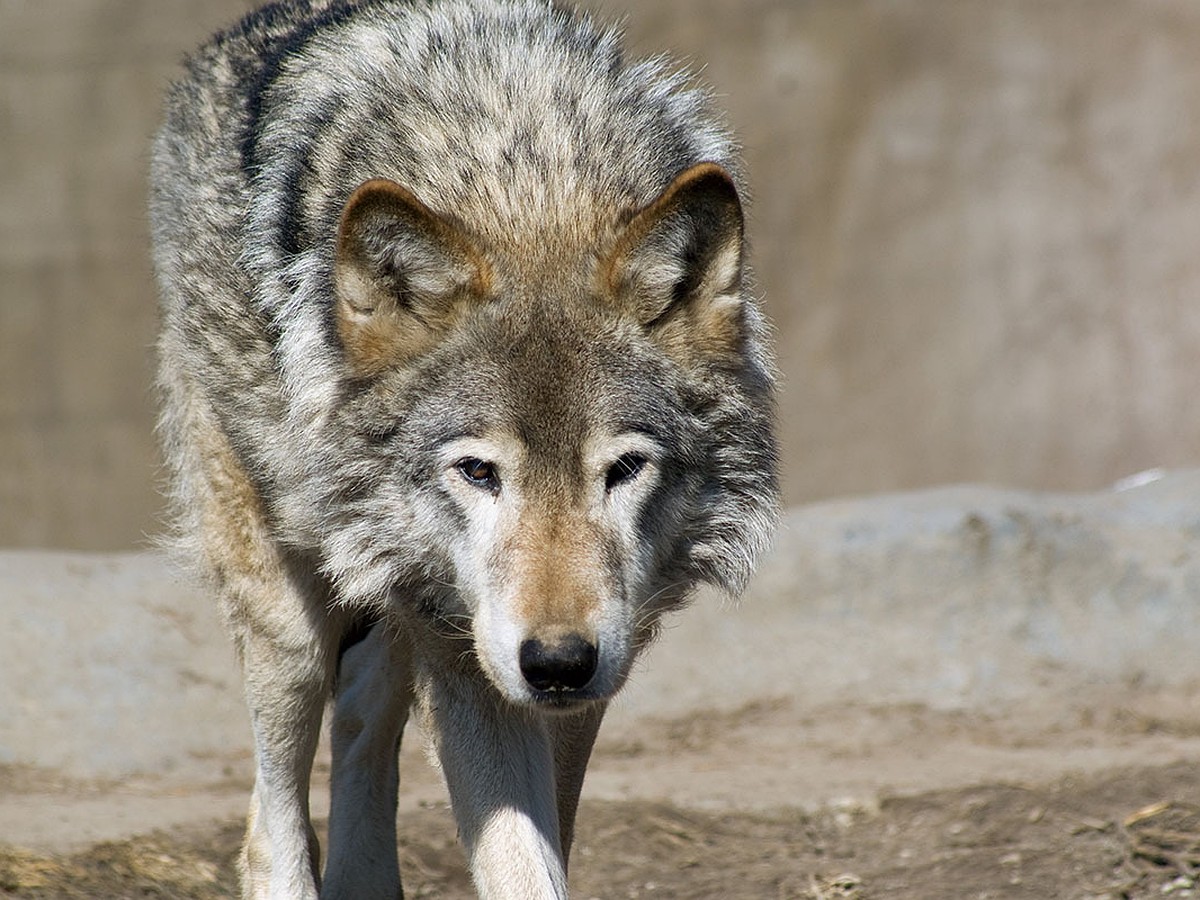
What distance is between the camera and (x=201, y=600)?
6.60 metres

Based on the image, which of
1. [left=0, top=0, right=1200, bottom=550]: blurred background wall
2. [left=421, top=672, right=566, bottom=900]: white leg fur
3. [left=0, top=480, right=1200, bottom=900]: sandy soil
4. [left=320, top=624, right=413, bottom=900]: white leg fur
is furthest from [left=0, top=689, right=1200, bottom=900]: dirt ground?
[left=0, top=0, right=1200, bottom=550]: blurred background wall

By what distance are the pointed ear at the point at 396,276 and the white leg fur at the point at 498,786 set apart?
0.80 metres

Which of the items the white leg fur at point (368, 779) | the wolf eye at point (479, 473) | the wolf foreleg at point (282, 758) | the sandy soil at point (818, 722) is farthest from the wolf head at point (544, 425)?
the sandy soil at point (818, 722)

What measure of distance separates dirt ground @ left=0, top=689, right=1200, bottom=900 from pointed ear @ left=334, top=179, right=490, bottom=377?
229 centimetres

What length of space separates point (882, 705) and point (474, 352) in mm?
3697

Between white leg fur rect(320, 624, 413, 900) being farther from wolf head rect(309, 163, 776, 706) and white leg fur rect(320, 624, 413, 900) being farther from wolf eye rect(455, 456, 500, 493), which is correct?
wolf eye rect(455, 456, 500, 493)

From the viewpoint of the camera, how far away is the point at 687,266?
359cm

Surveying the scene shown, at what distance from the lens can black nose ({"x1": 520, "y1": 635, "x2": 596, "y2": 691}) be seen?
313 centimetres

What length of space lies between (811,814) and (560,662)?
9.67 feet

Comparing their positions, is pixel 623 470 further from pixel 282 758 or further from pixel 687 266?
pixel 282 758

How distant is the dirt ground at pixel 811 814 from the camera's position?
200 inches

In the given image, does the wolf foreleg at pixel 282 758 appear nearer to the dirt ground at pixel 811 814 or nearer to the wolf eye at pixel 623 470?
the dirt ground at pixel 811 814

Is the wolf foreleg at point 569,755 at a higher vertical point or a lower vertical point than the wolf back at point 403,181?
lower

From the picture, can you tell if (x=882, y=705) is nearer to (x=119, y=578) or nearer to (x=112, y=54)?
(x=119, y=578)
